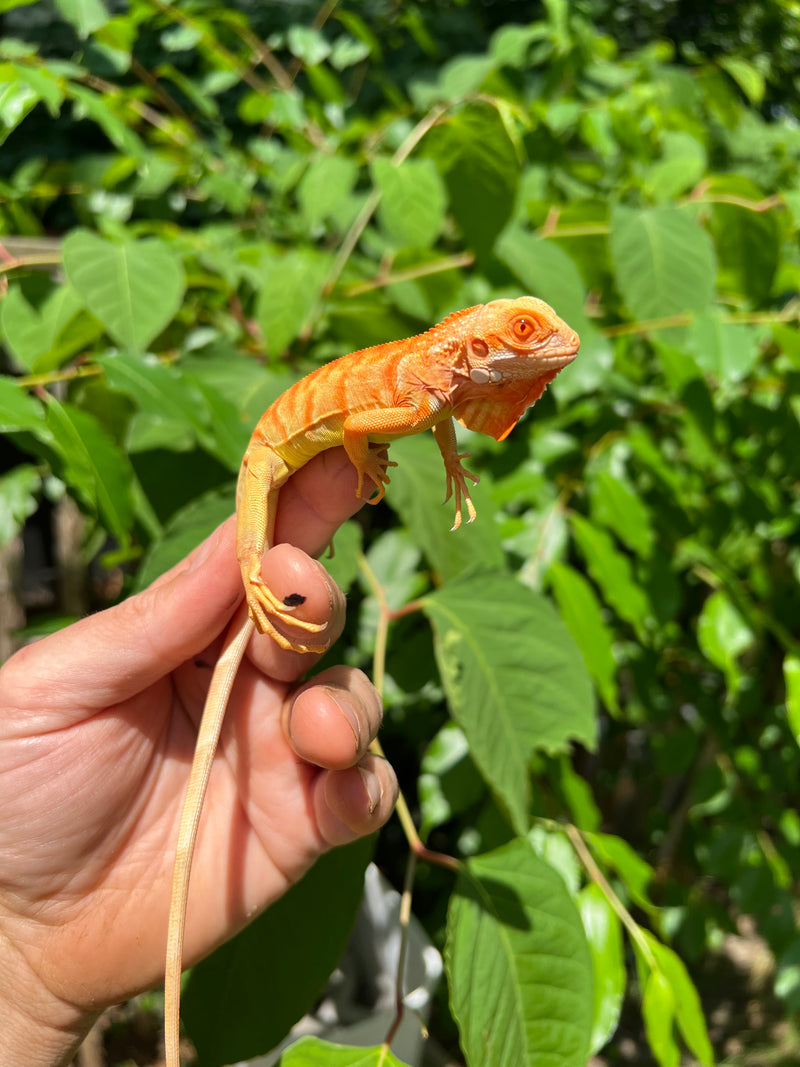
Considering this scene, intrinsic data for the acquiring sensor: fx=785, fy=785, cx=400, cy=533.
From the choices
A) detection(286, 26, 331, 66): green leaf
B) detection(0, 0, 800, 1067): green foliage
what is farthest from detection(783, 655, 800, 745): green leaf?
detection(286, 26, 331, 66): green leaf

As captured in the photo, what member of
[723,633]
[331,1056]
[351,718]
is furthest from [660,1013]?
[351,718]

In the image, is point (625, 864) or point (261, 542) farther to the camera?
point (625, 864)

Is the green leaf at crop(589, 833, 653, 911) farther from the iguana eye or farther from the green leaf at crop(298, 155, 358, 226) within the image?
the green leaf at crop(298, 155, 358, 226)

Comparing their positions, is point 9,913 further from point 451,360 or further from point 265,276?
point 265,276

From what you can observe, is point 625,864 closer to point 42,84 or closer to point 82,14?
point 42,84

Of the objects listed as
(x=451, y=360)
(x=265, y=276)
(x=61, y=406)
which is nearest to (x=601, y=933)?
(x=451, y=360)
